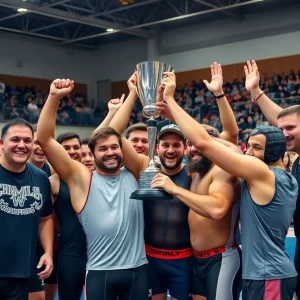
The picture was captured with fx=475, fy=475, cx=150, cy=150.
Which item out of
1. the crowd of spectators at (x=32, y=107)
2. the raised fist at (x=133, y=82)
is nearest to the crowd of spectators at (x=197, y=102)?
the crowd of spectators at (x=32, y=107)

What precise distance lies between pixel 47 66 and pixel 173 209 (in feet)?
69.7

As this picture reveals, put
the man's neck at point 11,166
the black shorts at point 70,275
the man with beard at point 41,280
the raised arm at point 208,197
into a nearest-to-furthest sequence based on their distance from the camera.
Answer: the raised arm at point 208,197
the man's neck at point 11,166
the black shorts at point 70,275
the man with beard at point 41,280

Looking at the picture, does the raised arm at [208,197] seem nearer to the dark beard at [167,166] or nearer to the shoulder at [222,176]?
the shoulder at [222,176]

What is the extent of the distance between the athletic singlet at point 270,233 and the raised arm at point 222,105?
87 cm

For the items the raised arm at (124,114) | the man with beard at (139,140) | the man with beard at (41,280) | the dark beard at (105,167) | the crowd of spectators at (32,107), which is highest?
the crowd of spectators at (32,107)

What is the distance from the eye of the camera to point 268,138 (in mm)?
3074

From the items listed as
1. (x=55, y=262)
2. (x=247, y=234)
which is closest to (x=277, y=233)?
(x=247, y=234)

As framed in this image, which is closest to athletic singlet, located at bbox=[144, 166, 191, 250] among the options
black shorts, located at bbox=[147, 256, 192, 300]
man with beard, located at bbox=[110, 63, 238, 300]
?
man with beard, located at bbox=[110, 63, 238, 300]

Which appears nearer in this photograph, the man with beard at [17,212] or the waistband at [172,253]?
the man with beard at [17,212]

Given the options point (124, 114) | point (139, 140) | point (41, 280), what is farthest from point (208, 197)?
point (41, 280)

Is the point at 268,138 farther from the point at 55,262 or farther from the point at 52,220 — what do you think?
the point at 55,262

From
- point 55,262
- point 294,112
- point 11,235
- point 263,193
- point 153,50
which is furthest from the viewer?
point 153,50

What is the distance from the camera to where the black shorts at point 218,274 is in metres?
3.43

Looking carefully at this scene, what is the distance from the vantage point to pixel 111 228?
3426 millimetres
